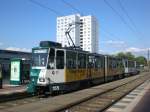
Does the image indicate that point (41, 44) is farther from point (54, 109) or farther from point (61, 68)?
point (54, 109)

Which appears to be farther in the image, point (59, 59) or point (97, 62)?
point (97, 62)

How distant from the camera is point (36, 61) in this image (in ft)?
65.4

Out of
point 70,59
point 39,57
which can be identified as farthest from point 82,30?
point 39,57

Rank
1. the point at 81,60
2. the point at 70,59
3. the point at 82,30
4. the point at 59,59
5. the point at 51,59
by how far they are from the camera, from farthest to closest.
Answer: the point at 82,30 → the point at 81,60 → the point at 70,59 → the point at 59,59 → the point at 51,59

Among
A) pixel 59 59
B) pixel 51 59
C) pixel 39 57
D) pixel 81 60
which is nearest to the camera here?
pixel 51 59

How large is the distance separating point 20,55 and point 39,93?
2833 cm

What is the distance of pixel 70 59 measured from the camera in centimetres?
2188

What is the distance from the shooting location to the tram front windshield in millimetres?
19580

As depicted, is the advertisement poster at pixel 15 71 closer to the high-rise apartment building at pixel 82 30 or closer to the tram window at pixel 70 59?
the tram window at pixel 70 59

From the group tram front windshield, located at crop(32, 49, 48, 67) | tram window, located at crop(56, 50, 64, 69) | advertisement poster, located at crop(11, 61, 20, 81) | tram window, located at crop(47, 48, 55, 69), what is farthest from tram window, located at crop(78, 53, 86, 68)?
advertisement poster, located at crop(11, 61, 20, 81)

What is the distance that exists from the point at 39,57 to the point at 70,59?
2740 mm

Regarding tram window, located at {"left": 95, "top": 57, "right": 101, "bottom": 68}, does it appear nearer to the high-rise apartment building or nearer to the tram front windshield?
the tram front windshield

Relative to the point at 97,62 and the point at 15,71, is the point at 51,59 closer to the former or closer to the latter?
the point at 15,71

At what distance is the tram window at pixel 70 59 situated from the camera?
2133 cm
